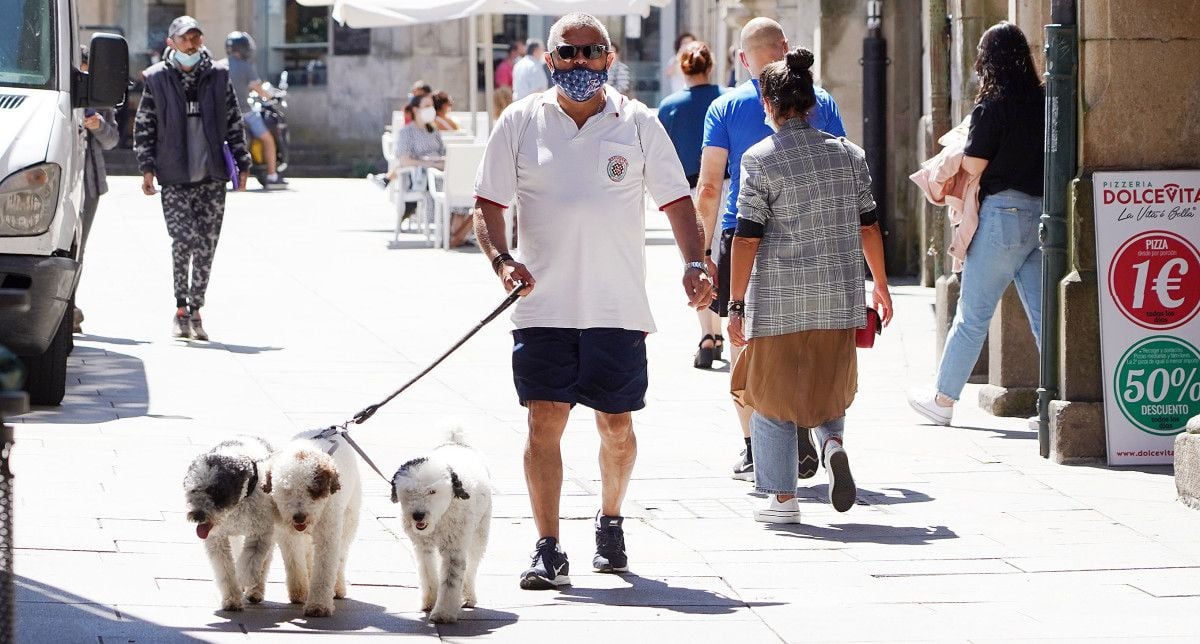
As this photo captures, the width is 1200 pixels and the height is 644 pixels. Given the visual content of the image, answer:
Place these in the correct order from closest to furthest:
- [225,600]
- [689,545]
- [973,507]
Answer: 1. [225,600]
2. [689,545]
3. [973,507]

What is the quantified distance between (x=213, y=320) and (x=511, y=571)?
7.42m

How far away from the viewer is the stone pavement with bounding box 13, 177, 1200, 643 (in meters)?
5.81

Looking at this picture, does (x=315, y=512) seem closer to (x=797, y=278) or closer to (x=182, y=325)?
(x=797, y=278)

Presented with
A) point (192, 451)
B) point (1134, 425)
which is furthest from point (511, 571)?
point (1134, 425)

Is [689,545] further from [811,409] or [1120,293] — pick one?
[1120,293]

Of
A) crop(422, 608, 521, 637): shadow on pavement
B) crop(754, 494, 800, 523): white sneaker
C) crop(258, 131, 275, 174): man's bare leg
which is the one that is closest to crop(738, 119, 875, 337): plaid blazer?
crop(754, 494, 800, 523): white sneaker

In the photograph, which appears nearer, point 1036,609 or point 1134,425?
point 1036,609

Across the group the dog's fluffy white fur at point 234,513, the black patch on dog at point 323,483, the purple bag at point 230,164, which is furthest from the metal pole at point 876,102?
the black patch on dog at point 323,483

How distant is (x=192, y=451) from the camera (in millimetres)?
8570

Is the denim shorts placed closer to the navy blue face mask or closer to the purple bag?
the purple bag

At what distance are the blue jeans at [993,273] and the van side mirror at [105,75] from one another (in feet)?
14.2

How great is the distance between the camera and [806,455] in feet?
26.8

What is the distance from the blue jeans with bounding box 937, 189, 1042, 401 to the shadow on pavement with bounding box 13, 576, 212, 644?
467 centimetres

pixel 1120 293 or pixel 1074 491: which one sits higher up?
pixel 1120 293
